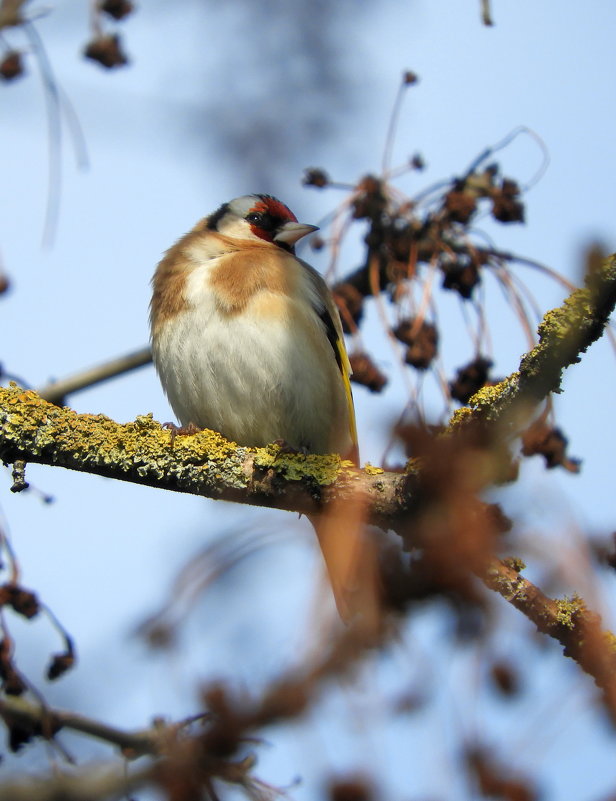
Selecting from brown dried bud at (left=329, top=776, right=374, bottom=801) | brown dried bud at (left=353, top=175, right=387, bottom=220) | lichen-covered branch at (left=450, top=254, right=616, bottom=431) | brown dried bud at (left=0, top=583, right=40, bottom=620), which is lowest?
brown dried bud at (left=0, top=583, right=40, bottom=620)

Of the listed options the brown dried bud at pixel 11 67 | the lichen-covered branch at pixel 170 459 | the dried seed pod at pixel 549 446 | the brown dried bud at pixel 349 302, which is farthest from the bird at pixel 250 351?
the brown dried bud at pixel 11 67

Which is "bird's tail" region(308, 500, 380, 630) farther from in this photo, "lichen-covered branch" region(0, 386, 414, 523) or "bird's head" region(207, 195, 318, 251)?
"bird's head" region(207, 195, 318, 251)

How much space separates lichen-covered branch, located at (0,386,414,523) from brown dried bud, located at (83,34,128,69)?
50.4 inches

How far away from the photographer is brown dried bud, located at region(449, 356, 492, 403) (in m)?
3.90

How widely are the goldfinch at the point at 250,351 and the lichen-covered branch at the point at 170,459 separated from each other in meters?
0.89

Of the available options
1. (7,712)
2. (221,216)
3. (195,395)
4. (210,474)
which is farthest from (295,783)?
(221,216)

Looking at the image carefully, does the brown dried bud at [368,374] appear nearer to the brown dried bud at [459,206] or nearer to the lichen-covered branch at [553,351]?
the brown dried bud at [459,206]

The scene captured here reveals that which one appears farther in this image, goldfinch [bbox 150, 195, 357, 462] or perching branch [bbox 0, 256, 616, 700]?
goldfinch [bbox 150, 195, 357, 462]

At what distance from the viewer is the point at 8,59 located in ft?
11.8

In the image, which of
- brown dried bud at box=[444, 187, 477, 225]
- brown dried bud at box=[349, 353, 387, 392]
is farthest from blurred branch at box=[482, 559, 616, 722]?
brown dried bud at box=[444, 187, 477, 225]

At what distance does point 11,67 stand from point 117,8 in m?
0.45

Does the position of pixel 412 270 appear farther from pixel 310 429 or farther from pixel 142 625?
pixel 142 625

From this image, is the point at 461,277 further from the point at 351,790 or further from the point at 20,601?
the point at 351,790

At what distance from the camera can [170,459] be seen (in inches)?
155
